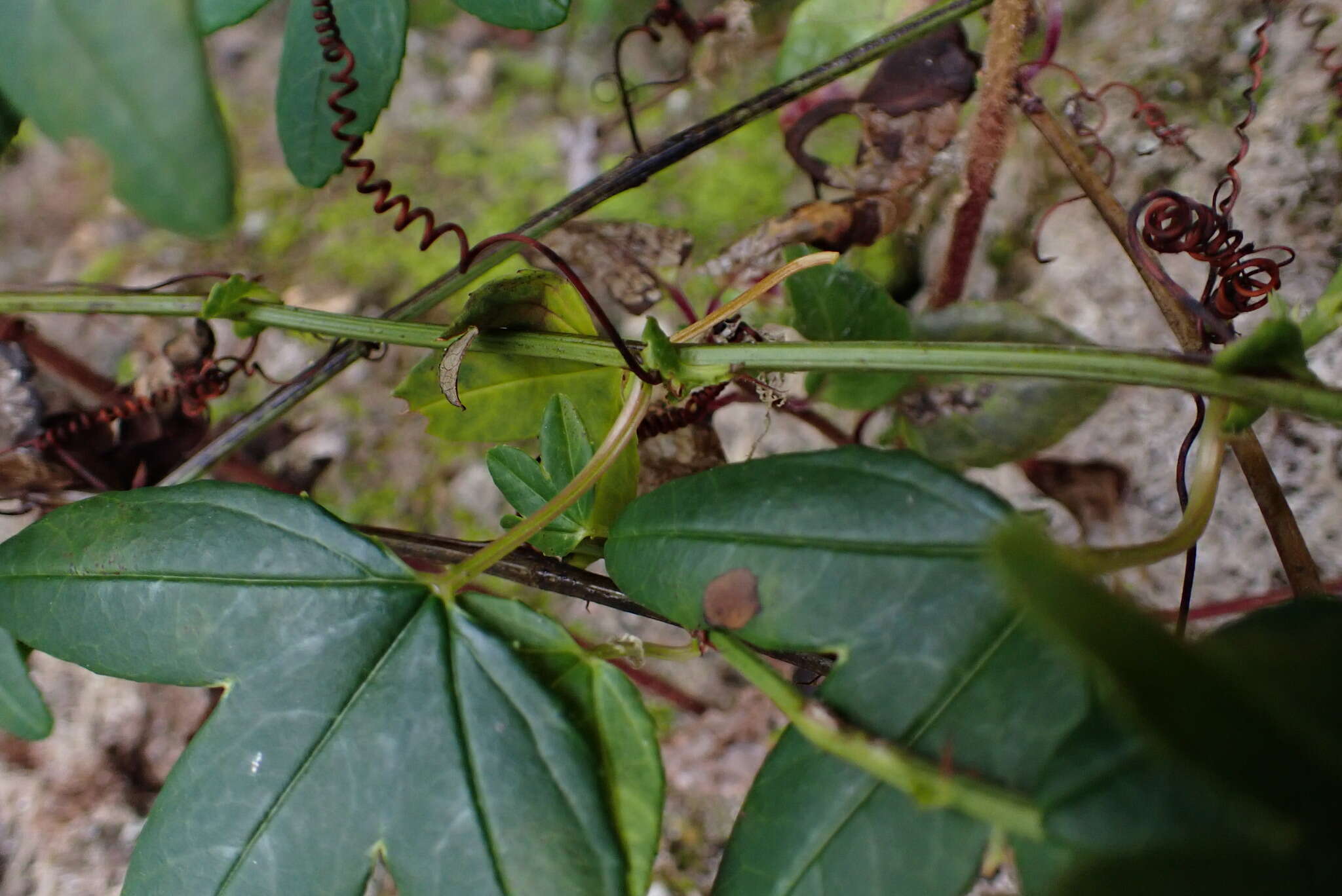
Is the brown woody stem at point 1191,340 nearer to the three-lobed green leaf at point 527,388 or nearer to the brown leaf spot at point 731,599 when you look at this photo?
the brown leaf spot at point 731,599

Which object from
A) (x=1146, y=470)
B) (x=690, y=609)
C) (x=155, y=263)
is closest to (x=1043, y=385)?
(x=1146, y=470)

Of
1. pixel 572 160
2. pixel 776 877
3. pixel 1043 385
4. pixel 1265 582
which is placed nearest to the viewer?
pixel 776 877

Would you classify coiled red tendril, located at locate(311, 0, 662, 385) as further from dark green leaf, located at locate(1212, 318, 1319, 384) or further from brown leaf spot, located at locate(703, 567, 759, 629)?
dark green leaf, located at locate(1212, 318, 1319, 384)

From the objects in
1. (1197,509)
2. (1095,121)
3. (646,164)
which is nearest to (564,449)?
(646,164)

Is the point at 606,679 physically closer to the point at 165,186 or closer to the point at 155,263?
the point at 165,186

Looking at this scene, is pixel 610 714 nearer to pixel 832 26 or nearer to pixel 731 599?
pixel 731 599

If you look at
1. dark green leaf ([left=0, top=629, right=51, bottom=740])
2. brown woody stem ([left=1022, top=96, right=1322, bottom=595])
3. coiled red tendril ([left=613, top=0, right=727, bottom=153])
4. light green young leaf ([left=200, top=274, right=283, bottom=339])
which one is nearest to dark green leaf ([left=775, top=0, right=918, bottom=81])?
coiled red tendril ([left=613, top=0, right=727, bottom=153])
